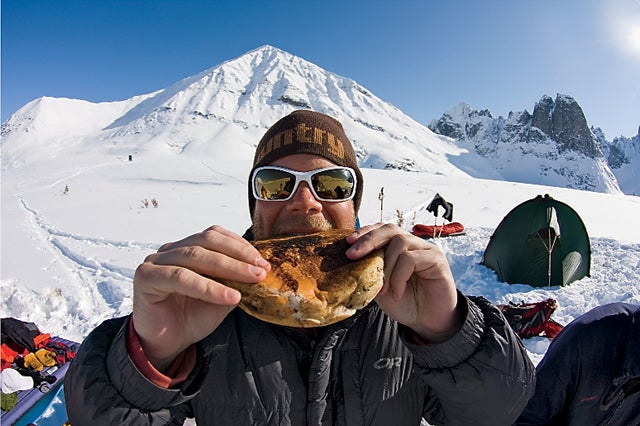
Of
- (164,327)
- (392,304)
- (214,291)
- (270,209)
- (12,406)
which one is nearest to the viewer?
(214,291)

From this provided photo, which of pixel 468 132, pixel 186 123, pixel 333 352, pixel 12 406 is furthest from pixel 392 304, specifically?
pixel 468 132

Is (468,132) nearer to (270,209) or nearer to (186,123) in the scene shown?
(186,123)

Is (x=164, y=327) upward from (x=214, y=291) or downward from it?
downward

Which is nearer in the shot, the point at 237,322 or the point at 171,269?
the point at 171,269

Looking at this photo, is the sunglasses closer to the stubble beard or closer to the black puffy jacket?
the stubble beard

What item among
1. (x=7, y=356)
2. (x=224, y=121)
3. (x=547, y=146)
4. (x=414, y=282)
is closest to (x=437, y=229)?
(x=414, y=282)

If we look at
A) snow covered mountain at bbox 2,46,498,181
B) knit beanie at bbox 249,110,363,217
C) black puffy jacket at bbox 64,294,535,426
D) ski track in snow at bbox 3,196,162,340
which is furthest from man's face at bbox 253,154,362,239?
snow covered mountain at bbox 2,46,498,181
